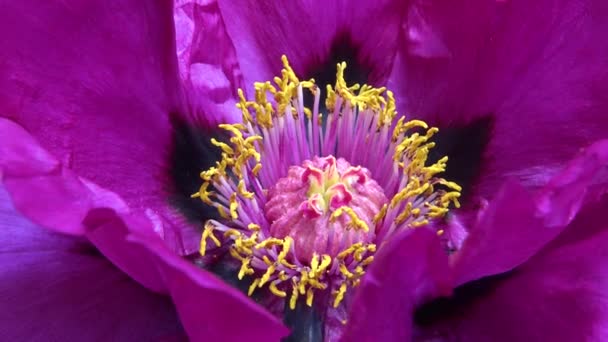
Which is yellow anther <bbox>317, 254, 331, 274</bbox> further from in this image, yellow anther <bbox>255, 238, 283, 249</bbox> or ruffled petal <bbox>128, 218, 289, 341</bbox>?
ruffled petal <bbox>128, 218, 289, 341</bbox>

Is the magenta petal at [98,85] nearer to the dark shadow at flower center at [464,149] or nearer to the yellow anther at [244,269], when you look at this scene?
the yellow anther at [244,269]

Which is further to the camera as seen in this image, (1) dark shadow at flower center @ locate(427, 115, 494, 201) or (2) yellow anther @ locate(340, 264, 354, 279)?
(1) dark shadow at flower center @ locate(427, 115, 494, 201)

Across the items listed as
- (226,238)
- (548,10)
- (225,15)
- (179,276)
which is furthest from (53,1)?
(548,10)

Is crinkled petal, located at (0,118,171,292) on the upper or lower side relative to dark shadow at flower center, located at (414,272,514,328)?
upper

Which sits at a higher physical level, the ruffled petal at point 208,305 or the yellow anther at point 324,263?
the ruffled petal at point 208,305

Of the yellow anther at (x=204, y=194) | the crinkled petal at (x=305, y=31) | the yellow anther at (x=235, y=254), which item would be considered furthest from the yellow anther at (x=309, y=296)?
the crinkled petal at (x=305, y=31)

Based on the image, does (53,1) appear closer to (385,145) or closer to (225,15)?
(225,15)

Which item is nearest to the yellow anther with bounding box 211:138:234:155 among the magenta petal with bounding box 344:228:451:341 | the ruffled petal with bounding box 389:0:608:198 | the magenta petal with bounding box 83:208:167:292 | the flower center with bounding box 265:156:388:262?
the flower center with bounding box 265:156:388:262
